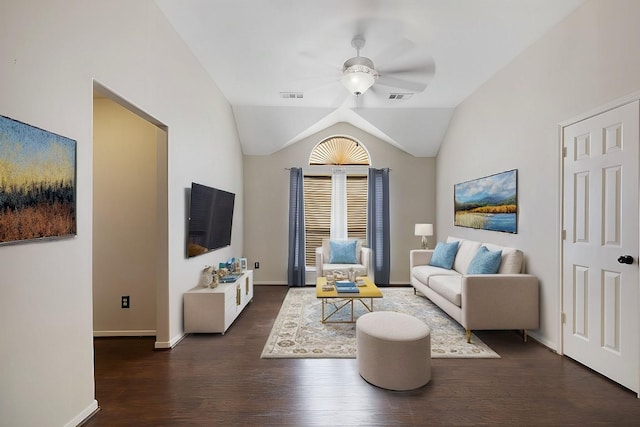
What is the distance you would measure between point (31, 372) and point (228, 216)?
3022 millimetres

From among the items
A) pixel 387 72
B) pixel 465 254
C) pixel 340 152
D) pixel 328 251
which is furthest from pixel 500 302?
pixel 340 152

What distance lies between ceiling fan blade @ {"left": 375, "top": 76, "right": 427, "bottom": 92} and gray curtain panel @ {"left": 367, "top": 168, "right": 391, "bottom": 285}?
1.93 metres

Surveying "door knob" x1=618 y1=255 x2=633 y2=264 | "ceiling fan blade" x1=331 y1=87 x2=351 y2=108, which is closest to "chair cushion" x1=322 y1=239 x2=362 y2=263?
"ceiling fan blade" x1=331 y1=87 x2=351 y2=108

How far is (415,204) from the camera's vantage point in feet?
19.4

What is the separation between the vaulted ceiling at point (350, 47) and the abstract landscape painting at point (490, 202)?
135 centimetres

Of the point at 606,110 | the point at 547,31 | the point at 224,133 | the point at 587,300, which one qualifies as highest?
the point at 547,31

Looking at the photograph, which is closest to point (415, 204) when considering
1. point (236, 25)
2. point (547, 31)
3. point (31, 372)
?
point (547, 31)

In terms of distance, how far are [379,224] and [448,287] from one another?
237 cm

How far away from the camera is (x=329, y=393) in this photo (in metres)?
2.21

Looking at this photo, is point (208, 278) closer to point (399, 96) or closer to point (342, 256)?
point (342, 256)

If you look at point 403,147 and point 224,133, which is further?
point 403,147

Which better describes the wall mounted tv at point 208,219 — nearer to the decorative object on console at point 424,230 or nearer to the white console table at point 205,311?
the white console table at point 205,311

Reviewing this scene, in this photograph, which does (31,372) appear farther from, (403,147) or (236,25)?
(403,147)

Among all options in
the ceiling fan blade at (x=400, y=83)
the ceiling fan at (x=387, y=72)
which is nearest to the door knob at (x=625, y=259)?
the ceiling fan at (x=387, y=72)
